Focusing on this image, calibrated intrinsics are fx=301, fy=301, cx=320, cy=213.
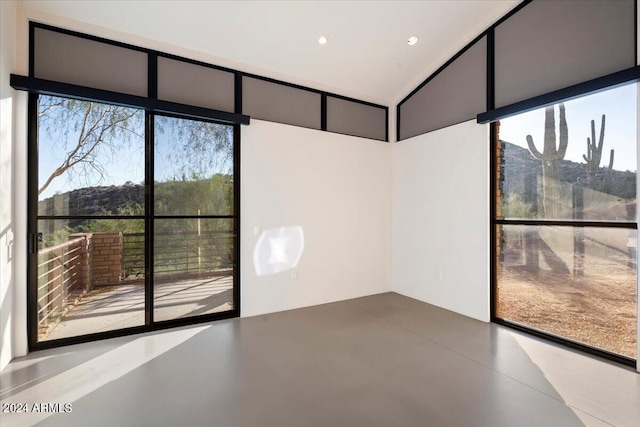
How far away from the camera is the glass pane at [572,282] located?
2.83 m

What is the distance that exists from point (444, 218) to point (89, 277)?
455 cm

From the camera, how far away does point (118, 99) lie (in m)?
3.23

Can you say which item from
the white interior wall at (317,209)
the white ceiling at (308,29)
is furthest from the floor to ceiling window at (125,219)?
the white ceiling at (308,29)

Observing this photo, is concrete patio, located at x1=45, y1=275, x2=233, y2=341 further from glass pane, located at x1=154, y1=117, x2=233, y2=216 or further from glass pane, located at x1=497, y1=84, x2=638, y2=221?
glass pane, located at x1=497, y1=84, x2=638, y2=221

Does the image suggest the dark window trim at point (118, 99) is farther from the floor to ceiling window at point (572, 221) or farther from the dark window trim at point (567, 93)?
the floor to ceiling window at point (572, 221)

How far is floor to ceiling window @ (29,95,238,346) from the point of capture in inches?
121

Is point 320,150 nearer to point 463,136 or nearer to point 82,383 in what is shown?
point 463,136

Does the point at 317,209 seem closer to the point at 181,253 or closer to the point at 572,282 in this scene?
the point at 181,253

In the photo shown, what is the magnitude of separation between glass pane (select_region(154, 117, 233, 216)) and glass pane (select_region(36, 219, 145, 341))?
509 millimetres

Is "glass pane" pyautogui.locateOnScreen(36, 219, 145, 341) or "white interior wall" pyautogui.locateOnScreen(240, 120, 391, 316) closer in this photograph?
"glass pane" pyautogui.locateOnScreen(36, 219, 145, 341)

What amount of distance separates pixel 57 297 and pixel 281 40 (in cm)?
382

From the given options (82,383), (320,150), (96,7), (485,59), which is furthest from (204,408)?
(485,59)

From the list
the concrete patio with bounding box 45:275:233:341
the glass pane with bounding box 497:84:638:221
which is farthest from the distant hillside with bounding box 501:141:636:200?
the concrete patio with bounding box 45:275:233:341

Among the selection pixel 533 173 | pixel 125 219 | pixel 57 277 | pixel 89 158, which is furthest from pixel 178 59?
pixel 533 173
